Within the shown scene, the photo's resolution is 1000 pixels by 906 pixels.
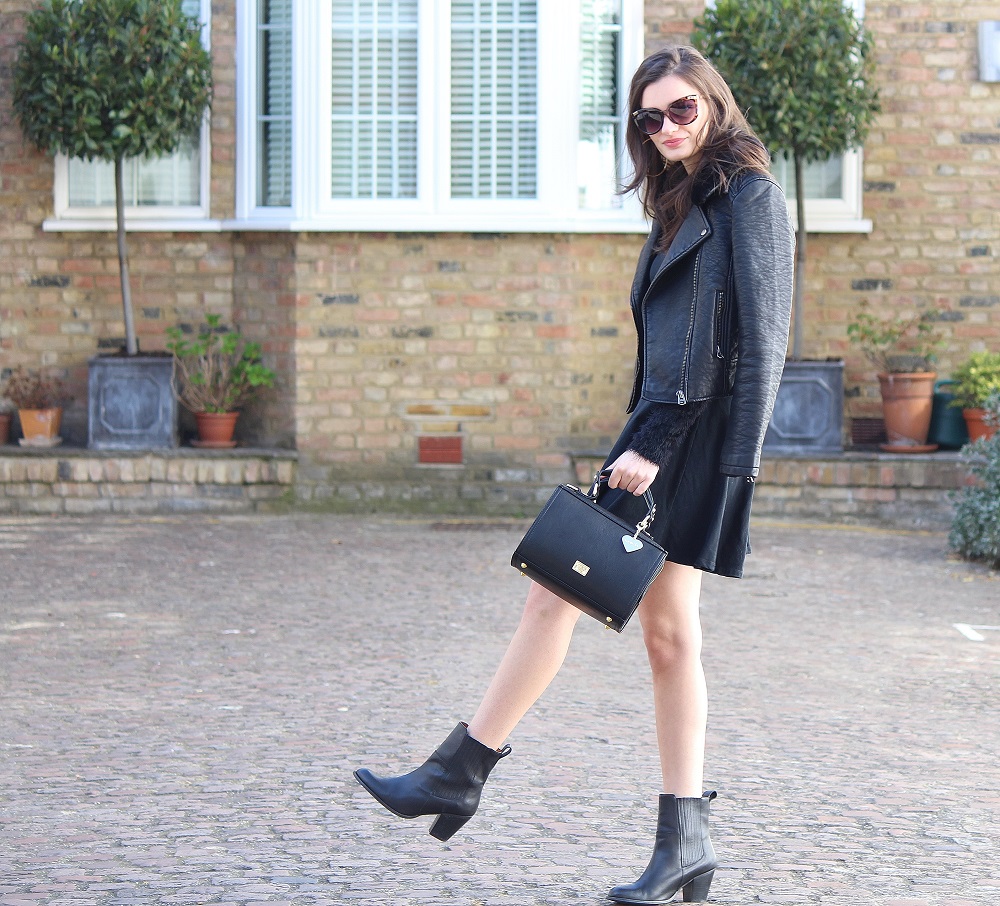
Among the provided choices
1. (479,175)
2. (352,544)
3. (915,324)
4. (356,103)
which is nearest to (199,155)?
(356,103)

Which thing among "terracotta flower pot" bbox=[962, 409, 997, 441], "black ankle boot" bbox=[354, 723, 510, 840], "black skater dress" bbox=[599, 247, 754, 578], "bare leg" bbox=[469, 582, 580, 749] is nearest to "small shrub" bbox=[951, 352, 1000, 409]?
"terracotta flower pot" bbox=[962, 409, 997, 441]

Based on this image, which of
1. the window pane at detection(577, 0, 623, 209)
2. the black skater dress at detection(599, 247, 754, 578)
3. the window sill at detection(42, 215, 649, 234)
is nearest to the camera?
the black skater dress at detection(599, 247, 754, 578)

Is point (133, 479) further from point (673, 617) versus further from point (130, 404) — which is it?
point (673, 617)

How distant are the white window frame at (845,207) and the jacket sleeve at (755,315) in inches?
291

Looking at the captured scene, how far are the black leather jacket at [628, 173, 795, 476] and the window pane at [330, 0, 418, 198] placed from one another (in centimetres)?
709

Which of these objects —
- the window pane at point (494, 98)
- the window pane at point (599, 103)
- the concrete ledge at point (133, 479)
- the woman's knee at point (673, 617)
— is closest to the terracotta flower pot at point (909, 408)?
the window pane at point (599, 103)

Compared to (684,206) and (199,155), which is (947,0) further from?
(684,206)

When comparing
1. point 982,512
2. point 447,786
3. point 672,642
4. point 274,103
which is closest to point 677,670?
point 672,642

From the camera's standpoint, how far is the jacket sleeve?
3.09 meters

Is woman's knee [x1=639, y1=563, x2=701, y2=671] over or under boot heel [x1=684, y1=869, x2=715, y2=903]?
over

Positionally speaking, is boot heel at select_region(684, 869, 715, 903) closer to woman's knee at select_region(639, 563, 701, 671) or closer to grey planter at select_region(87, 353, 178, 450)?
woman's knee at select_region(639, 563, 701, 671)

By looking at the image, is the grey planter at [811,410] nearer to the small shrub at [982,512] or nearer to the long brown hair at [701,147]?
the small shrub at [982,512]

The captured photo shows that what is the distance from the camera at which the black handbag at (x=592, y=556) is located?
3.11m

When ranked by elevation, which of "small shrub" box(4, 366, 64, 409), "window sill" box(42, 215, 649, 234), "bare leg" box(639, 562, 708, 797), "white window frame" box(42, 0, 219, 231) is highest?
"white window frame" box(42, 0, 219, 231)
